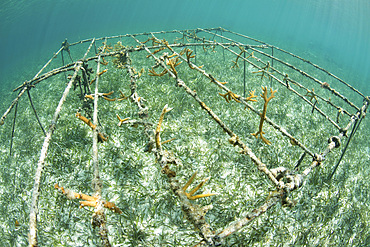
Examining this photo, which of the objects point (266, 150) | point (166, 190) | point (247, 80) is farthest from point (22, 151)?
point (247, 80)

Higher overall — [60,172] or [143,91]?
[143,91]

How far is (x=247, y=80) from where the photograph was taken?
10992 mm

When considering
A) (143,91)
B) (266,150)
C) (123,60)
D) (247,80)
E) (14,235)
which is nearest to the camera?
(14,235)

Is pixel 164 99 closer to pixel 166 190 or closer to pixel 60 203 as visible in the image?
A: pixel 166 190

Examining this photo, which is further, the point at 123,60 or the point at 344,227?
the point at 123,60

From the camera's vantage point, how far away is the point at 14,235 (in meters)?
3.53

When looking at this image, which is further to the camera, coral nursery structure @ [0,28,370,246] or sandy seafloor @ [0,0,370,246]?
sandy seafloor @ [0,0,370,246]

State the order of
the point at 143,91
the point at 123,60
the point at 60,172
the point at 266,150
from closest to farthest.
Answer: the point at 60,172
the point at 266,150
the point at 123,60
the point at 143,91

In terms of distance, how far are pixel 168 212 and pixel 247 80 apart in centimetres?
977

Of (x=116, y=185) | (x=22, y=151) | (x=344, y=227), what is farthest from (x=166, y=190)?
(x=22, y=151)

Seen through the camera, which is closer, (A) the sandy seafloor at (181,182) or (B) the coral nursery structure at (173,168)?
(B) the coral nursery structure at (173,168)

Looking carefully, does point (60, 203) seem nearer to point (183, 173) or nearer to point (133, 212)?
point (133, 212)

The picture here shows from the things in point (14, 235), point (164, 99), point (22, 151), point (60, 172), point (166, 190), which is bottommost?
point (166, 190)

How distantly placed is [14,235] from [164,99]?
5.72 meters
